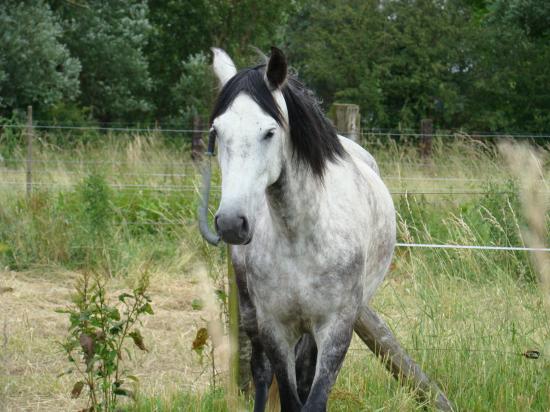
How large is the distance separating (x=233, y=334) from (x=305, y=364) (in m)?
0.46

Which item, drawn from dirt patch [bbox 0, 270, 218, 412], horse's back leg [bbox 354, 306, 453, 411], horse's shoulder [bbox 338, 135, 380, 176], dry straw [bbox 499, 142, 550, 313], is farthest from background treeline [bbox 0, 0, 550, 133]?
horse's back leg [bbox 354, 306, 453, 411]

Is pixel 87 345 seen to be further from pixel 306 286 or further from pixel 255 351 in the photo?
pixel 306 286

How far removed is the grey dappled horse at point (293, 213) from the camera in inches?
126

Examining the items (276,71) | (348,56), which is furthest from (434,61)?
(276,71)

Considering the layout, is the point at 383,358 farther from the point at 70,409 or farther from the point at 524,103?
the point at 524,103

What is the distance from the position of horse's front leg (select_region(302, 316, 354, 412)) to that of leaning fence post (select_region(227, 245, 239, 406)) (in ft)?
2.28

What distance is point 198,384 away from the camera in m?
5.10

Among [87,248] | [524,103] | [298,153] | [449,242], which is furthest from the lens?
[524,103]

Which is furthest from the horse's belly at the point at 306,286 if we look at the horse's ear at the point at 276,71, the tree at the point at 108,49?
the tree at the point at 108,49

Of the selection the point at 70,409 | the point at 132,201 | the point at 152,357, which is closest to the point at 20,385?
the point at 70,409

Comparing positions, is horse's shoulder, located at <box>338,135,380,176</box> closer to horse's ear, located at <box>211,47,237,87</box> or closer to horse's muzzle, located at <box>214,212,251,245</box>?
horse's ear, located at <box>211,47,237,87</box>

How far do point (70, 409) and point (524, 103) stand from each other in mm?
18587

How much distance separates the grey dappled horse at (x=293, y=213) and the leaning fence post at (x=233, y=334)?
39 cm

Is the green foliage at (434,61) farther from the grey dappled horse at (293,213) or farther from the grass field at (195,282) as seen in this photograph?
the grey dappled horse at (293,213)
